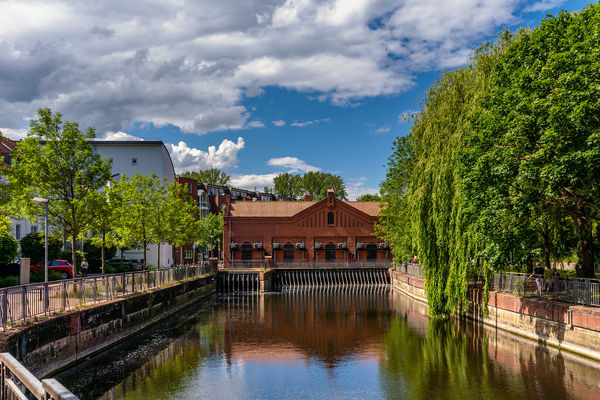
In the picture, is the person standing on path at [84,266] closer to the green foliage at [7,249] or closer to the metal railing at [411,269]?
the green foliage at [7,249]

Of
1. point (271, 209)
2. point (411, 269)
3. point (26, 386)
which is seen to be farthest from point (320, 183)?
point (26, 386)

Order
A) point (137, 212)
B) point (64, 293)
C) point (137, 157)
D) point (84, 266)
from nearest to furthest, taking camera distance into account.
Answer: point (64, 293) → point (84, 266) → point (137, 212) → point (137, 157)

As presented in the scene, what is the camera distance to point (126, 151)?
211 ft

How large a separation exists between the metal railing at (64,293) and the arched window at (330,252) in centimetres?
3561

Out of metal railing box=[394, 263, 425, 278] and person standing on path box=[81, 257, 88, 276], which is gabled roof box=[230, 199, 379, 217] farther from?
person standing on path box=[81, 257, 88, 276]

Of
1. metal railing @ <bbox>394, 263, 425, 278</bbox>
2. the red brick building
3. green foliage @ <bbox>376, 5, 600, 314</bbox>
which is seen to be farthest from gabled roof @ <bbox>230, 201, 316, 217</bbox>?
green foliage @ <bbox>376, 5, 600, 314</bbox>

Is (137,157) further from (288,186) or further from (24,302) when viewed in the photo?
(288,186)

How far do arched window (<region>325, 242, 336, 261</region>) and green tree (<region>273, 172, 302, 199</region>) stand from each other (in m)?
53.8

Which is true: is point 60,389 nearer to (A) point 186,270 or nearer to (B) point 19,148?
(B) point 19,148

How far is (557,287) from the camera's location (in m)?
22.5

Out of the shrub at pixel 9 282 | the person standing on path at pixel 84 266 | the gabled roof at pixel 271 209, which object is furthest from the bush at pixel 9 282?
the gabled roof at pixel 271 209

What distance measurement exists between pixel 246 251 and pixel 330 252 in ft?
35.9

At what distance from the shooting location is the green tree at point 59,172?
26.6 metres

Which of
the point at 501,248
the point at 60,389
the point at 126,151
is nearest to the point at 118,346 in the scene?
the point at 501,248
